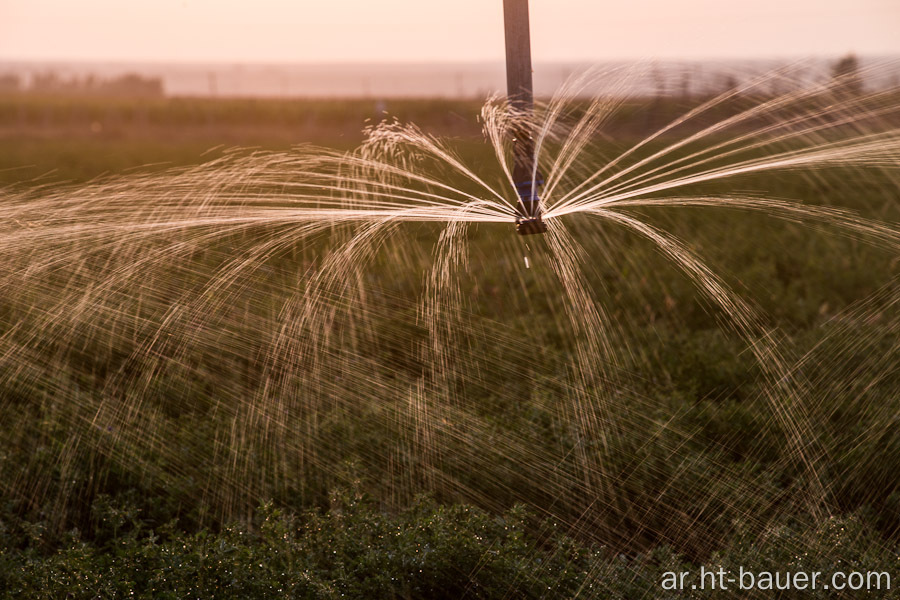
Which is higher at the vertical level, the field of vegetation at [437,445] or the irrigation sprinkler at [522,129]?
the irrigation sprinkler at [522,129]

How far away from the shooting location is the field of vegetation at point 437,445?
118 inches

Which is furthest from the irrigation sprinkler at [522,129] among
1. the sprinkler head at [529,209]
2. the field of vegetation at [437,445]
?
the field of vegetation at [437,445]

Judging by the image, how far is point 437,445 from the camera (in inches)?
163

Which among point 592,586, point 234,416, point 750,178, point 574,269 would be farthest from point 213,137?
point 592,586

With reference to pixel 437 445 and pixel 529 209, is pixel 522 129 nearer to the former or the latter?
pixel 529 209

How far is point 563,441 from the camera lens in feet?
13.5

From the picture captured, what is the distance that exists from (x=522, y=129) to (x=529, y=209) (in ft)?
1.06

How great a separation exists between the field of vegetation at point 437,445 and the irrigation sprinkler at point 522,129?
3.12 ft

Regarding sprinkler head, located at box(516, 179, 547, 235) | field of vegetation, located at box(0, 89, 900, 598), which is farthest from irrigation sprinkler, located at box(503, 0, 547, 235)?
field of vegetation, located at box(0, 89, 900, 598)

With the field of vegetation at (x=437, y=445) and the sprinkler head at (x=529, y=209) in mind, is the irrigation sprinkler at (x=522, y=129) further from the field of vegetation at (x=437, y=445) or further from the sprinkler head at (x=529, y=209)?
the field of vegetation at (x=437, y=445)

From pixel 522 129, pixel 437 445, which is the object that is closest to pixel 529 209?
pixel 522 129

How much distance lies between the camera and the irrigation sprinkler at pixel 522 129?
3.08 meters

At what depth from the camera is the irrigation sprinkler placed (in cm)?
308

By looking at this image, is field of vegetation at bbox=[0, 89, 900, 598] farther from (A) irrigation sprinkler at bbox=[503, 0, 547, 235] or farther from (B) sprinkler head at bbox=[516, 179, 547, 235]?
(B) sprinkler head at bbox=[516, 179, 547, 235]
